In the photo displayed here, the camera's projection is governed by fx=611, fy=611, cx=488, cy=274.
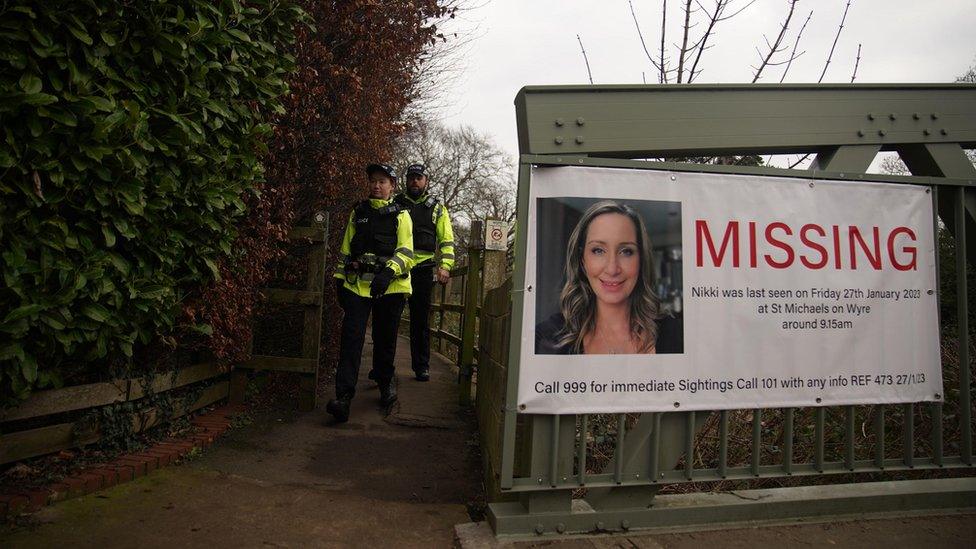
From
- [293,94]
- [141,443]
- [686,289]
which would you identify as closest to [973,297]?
[686,289]

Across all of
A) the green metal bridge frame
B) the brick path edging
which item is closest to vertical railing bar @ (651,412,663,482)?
the green metal bridge frame

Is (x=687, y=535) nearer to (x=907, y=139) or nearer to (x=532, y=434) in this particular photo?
(x=532, y=434)

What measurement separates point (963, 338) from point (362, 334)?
387cm

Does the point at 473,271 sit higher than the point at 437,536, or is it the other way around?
the point at 473,271

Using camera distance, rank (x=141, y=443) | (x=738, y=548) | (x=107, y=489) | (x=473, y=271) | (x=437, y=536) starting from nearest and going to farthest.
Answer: (x=738, y=548), (x=437, y=536), (x=107, y=489), (x=141, y=443), (x=473, y=271)

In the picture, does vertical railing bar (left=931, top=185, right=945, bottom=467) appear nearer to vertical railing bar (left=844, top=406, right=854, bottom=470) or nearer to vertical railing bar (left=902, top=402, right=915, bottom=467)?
vertical railing bar (left=902, top=402, right=915, bottom=467)

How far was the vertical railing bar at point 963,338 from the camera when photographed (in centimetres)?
308

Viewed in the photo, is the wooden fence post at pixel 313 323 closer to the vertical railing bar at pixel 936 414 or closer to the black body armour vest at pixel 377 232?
the black body armour vest at pixel 377 232

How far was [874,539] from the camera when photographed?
280 cm

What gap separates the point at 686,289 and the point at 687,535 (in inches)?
43.8

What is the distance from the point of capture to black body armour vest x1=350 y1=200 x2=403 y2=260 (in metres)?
4.96

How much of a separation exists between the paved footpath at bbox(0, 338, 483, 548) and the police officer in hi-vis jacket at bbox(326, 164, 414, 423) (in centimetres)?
39

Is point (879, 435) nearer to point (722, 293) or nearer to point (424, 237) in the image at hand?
point (722, 293)

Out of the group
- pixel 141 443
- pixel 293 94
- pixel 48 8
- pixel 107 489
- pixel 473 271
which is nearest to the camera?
pixel 48 8
